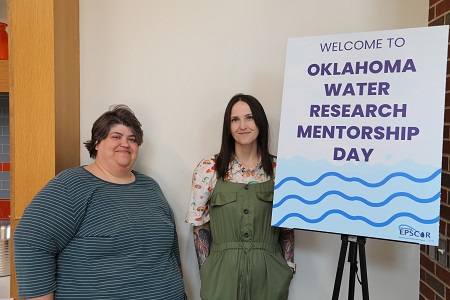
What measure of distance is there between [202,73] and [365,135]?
1.01 metres

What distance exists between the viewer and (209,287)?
1.75 meters

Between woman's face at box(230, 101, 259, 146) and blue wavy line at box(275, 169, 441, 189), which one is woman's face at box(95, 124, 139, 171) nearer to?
woman's face at box(230, 101, 259, 146)

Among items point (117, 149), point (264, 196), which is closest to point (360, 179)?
point (264, 196)

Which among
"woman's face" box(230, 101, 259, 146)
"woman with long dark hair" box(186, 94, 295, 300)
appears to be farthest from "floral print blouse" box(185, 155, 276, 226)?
"woman's face" box(230, 101, 259, 146)

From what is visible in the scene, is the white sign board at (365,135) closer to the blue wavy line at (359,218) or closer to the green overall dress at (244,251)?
the blue wavy line at (359,218)

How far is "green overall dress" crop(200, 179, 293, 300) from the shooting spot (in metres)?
→ 1.72

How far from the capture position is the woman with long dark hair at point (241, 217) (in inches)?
68.0

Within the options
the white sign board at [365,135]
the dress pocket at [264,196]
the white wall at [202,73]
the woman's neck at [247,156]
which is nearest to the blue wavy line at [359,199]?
the white sign board at [365,135]

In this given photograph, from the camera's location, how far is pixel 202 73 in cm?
213

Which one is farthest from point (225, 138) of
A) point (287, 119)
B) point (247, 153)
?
point (287, 119)

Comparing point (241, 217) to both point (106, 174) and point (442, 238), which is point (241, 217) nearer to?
point (106, 174)

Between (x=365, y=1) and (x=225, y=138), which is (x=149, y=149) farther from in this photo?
(x=365, y=1)

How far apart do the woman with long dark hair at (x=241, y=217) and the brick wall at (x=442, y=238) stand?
0.63 metres

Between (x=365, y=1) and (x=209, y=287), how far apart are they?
1.60 metres
